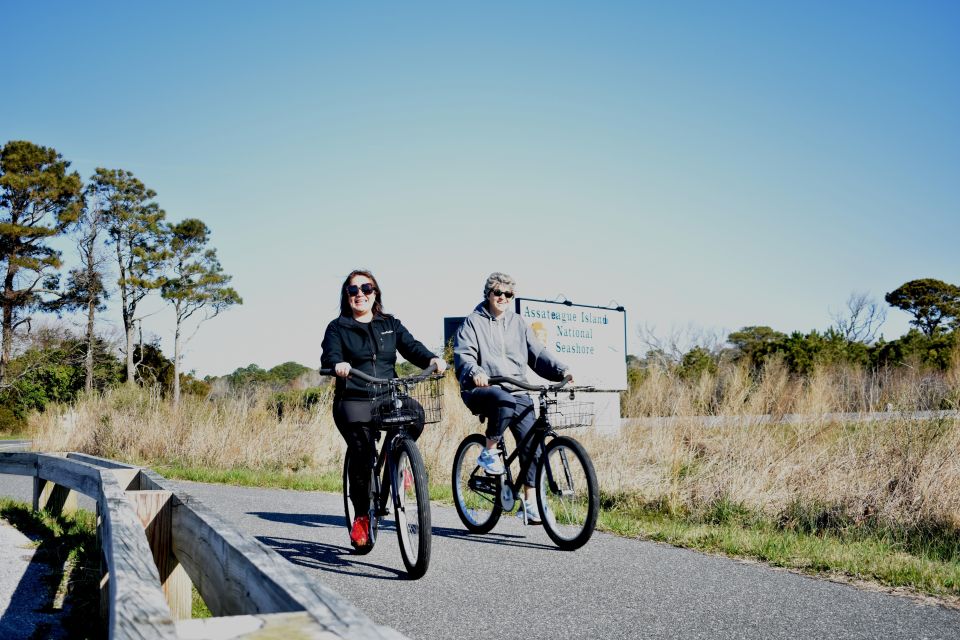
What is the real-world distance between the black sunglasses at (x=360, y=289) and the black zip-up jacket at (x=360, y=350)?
0.20 metres

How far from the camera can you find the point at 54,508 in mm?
8102

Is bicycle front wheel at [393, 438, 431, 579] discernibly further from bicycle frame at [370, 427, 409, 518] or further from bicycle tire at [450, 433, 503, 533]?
bicycle tire at [450, 433, 503, 533]

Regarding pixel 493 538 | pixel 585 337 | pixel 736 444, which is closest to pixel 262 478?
pixel 493 538

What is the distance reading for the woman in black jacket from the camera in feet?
19.2

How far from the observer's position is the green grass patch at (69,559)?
4469mm

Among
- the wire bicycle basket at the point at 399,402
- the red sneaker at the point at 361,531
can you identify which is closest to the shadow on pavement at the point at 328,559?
the red sneaker at the point at 361,531

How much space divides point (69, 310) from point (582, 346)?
33.3m

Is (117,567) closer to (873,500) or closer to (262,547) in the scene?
(262,547)

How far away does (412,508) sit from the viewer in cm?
535

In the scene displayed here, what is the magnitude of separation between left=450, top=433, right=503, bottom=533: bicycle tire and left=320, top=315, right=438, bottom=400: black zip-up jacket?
125 cm

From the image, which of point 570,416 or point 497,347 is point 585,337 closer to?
point 570,416

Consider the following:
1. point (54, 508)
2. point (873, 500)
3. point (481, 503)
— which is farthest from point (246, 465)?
point (873, 500)

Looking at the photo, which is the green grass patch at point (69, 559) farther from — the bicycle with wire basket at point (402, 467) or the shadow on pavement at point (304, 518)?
the bicycle with wire basket at point (402, 467)

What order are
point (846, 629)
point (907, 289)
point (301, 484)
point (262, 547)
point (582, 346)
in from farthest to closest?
point (907, 289) → point (582, 346) → point (301, 484) → point (846, 629) → point (262, 547)
